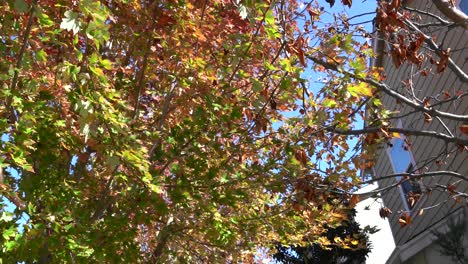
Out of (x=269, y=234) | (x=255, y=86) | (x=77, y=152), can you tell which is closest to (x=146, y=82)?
(x=77, y=152)

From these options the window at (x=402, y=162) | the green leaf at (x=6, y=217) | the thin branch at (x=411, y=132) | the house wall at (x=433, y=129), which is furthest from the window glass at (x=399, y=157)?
the green leaf at (x=6, y=217)

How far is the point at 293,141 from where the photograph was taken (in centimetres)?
709

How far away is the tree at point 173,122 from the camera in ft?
18.4

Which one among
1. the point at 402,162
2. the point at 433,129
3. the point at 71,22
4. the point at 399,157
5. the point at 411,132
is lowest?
the point at 71,22

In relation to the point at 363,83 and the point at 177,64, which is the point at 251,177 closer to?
the point at 177,64

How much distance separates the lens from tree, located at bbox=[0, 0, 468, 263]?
5.62 m

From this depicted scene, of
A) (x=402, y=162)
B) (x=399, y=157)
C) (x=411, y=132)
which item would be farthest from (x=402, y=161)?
(x=411, y=132)

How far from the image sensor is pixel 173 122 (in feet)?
25.3

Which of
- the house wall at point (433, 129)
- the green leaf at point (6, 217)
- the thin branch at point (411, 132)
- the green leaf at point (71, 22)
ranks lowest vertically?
the green leaf at point (6, 217)

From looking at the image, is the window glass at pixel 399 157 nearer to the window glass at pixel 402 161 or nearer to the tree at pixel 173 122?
the window glass at pixel 402 161

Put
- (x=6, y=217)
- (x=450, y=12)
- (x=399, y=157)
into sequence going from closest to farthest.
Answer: (x=6, y=217) < (x=450, y=12) < (x=399, y=157)

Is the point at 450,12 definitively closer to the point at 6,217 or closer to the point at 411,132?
the point at 411,132

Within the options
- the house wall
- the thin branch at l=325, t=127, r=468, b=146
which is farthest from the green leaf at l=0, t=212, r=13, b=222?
the house wall

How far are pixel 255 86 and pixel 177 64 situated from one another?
5.64 ft
